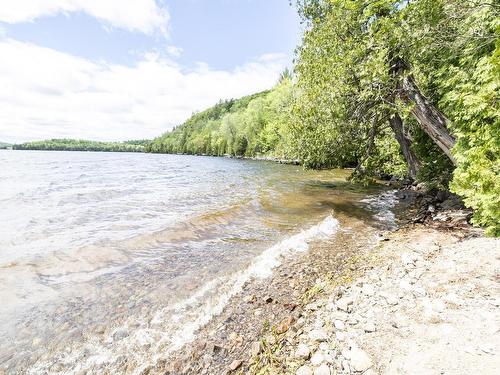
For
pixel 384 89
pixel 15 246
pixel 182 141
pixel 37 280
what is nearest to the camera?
pixel 37 280

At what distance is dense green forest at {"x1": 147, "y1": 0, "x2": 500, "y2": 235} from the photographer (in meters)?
8.04

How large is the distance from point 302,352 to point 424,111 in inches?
447

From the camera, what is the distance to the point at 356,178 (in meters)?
20.0

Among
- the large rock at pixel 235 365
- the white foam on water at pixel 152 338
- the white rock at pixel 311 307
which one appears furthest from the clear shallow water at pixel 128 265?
the white rock at pixel 311 307

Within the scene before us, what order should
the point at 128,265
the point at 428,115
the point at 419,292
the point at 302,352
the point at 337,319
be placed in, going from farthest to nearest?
the point at 428,115, the point at 128,265, the point at 419,292, the point at 337,319, the point at 302,352

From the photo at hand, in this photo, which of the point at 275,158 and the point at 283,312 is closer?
the point at 283,312

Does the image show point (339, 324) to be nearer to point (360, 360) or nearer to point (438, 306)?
point (360, 360)

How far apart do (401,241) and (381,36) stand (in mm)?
8327

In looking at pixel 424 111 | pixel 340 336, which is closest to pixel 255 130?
pixel 424 111

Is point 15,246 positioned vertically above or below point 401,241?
below

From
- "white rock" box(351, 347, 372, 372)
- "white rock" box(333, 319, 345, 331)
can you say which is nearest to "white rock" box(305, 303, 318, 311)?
"white rock" box(333, 319, 345, 331)

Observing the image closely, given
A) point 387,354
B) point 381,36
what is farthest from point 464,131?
point 387,354

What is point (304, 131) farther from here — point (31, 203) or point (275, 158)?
point (275, 158)

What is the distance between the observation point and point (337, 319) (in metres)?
5.09
